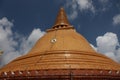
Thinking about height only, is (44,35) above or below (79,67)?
above

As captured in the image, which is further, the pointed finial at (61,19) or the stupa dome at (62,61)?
the pointed finial at (61,19)

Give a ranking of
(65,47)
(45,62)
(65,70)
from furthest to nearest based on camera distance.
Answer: (65,47)
(45,62)
(65,70)

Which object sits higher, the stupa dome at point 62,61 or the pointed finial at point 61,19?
the pointed finial at point 61,19

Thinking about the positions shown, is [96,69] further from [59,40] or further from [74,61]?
[59,40]

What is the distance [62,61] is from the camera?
136 feet

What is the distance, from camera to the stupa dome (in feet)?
127

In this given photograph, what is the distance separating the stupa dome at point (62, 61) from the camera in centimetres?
3862

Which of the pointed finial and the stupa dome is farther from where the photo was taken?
the pointed finial

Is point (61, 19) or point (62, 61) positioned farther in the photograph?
point (61, 19)

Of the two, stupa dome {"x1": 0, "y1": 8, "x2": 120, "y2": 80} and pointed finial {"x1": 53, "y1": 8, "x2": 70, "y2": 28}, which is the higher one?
pointed finial {"x1": 53, "y1": 8, "x2": 70, "y2": 28}

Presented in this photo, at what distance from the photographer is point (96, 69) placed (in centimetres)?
3950

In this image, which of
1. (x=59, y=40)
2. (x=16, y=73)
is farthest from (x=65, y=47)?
(x=16, y=73)

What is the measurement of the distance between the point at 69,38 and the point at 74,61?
23.0 ft

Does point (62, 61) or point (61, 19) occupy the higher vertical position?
point (61, 19)
